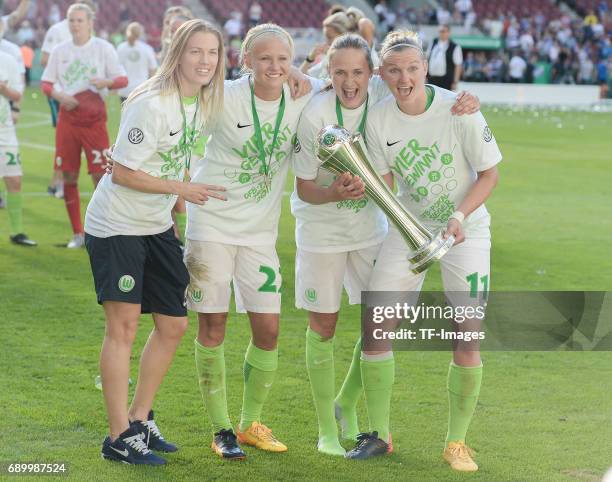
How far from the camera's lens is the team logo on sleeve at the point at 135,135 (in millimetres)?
4375

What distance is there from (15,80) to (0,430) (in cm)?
521

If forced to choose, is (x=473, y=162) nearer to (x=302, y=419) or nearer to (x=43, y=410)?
(x=302, y=419)

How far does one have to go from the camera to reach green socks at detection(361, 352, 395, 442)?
15.9 feet

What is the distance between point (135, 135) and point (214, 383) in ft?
3.99

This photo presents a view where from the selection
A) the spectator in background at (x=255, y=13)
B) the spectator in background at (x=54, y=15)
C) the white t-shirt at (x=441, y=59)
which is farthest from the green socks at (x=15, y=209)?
the spectator in background at (x=255, y=13)

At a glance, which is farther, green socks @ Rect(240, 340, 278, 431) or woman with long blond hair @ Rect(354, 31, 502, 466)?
green socks @ Rect(240, 340, 278, 431)

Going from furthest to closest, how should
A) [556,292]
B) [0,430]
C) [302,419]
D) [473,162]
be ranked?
[556,292]
[302,419]
[0,430]
[473,162]

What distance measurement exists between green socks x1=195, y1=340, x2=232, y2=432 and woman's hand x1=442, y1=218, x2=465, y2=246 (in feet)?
3.86

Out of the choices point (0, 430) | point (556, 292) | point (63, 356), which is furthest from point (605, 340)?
point (0, 430)

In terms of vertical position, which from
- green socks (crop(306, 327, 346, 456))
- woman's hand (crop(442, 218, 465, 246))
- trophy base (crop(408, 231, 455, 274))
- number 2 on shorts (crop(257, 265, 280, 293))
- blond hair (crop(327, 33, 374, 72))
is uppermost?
blond hair (crop(327, 33, 374, 72))

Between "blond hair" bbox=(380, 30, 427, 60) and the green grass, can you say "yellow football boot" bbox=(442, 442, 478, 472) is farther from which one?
"blond hair" bbox=(380, 30, 427, 60)

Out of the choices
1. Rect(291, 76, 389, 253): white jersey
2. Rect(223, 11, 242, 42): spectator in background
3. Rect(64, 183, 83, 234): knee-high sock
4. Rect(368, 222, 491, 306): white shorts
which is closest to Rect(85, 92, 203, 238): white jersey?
Rect(291, 76, 389, 253): white jersey

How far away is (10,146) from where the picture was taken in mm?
9586

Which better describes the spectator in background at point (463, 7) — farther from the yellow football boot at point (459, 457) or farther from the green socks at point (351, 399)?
the yellow football boot at point (459, 457)
